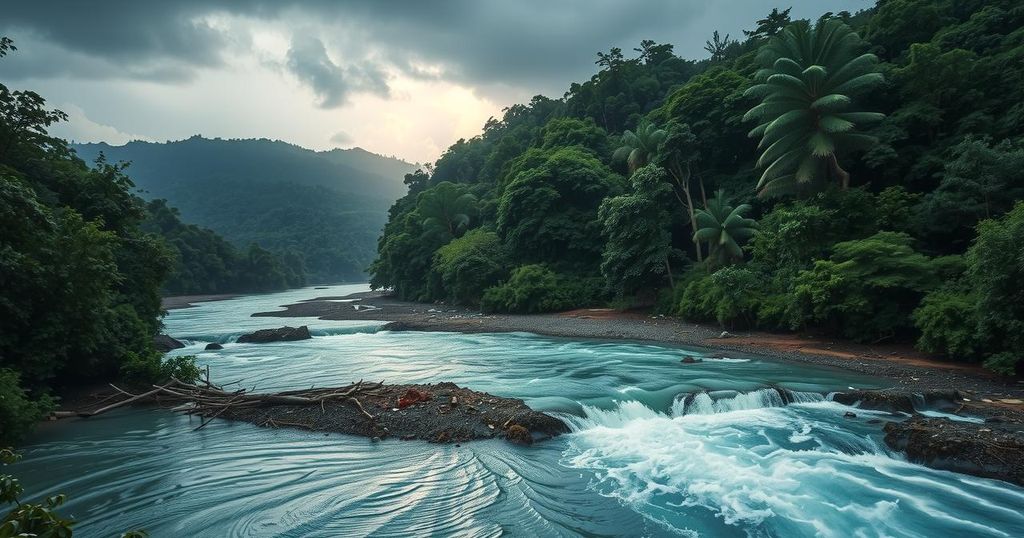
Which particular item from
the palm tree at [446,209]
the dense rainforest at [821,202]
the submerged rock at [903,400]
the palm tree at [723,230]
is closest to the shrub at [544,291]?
the dense rainforest at [821,202]

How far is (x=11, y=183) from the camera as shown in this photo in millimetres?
11133

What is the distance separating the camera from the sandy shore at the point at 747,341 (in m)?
13.2

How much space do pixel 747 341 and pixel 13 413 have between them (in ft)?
72.9

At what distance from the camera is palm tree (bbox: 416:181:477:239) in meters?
55.6

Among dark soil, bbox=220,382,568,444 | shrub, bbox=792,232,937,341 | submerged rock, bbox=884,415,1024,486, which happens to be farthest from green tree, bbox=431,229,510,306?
submerged rock, bbox=884,415,1024,486

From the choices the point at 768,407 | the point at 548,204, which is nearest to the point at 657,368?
the point at 768,407

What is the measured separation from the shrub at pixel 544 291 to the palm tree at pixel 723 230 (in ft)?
31.6

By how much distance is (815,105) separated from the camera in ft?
75.2

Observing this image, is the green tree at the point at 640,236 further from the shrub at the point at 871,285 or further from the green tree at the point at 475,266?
the green tree at the point at 475,266

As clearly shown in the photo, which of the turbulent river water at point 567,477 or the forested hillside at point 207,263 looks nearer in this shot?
the turbulent river water at point 567,477

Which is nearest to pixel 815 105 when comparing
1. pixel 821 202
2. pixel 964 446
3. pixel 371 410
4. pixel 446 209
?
pixel 821 202

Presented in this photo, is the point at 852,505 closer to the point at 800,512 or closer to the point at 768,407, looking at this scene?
the point at 800,512

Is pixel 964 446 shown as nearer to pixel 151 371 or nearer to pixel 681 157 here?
pixel 151 371

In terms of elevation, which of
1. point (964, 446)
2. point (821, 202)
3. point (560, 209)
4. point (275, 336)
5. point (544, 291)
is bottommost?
point (275, 336)
